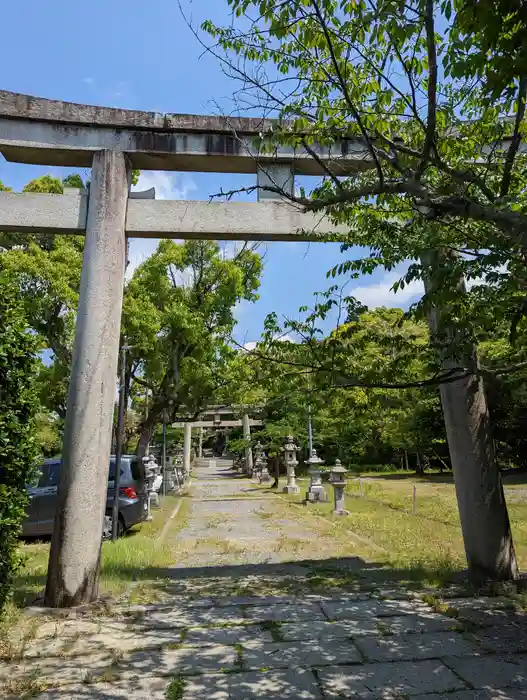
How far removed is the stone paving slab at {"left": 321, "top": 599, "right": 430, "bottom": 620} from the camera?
413 centimetres

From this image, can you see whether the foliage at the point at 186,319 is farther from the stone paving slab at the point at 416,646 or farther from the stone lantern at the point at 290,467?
the stone paving slab at the point at 416,646

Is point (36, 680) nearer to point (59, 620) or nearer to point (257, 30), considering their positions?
point (59, 620)

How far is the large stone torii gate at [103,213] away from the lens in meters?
4.71

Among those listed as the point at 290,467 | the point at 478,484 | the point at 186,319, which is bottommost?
the point at 478,484

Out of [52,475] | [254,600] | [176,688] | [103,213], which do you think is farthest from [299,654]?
[52,475]

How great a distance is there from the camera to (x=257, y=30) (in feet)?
12.0

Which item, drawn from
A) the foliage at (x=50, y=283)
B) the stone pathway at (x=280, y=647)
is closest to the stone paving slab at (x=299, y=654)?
the stone pathway at (x=280, y=647)

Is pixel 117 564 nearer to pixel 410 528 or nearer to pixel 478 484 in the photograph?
pixel 478 484

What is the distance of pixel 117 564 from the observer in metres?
6.65

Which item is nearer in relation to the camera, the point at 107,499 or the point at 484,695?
the point at 484,695

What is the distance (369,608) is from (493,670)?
1.45 meters

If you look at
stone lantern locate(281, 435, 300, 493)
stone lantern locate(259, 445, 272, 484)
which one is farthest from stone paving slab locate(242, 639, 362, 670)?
stone lantern locate(259, 445, 272, 484)

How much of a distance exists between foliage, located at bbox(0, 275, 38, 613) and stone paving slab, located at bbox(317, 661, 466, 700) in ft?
7.67

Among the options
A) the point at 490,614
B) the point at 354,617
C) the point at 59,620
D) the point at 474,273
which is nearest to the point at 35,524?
the point at 59,620
